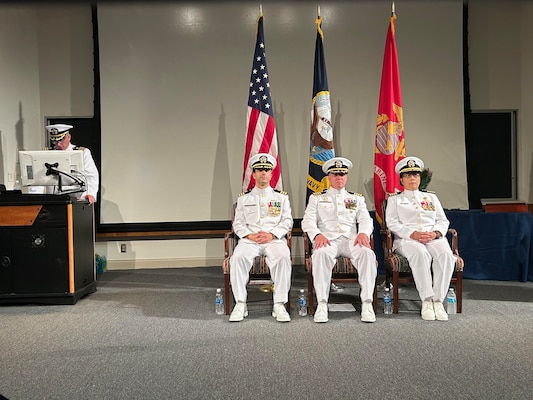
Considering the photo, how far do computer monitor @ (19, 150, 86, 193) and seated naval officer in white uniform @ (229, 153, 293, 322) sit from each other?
5.29 ft

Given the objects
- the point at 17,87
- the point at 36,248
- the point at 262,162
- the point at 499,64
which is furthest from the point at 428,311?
the point at 17,87

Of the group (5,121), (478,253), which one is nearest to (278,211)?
(478,253)

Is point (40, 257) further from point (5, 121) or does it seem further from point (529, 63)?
point (529, 63)

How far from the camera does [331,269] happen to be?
13.2 ft

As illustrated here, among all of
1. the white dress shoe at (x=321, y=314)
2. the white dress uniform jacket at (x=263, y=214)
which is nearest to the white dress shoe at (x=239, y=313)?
the white dress shoe at (x=321, y=314)

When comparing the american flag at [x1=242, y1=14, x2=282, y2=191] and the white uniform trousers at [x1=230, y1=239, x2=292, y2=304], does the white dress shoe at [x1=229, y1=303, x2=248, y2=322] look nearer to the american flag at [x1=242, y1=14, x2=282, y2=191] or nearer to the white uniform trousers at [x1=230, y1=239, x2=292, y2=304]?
the white uniform trousers at [x1=230, y1=239, x2=292, y2=304]

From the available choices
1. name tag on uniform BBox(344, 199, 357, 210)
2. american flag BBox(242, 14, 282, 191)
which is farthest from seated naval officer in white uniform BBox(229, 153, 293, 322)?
american flag BBox(242, 14, 282, 191)

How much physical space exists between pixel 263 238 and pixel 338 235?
26.0 inches

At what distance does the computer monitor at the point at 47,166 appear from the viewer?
458cm

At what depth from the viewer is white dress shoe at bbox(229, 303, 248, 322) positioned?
12.6 ft

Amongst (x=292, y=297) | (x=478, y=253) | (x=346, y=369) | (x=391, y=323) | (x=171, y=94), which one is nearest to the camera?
(x=346, y=369)

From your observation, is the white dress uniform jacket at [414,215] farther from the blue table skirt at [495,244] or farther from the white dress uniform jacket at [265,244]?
the blue table skirt at [495,244]

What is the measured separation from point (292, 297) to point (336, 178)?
1.21 m

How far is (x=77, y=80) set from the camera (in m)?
6.61
